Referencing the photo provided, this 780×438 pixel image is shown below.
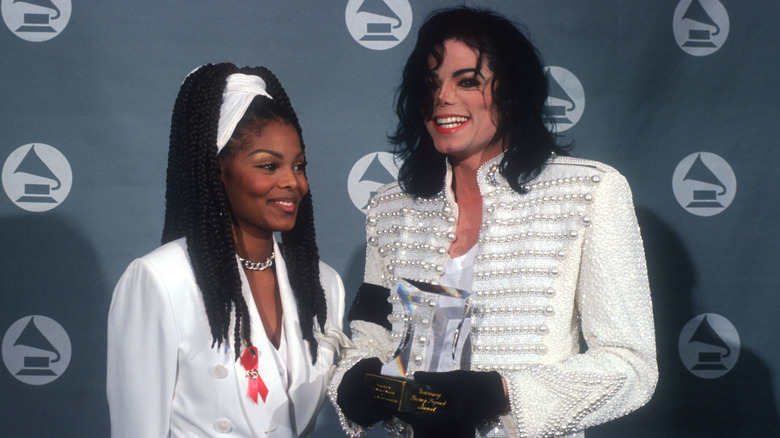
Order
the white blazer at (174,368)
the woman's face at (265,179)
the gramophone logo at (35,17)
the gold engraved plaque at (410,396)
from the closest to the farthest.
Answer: the gold engraved plaque at (410,396) → the white blazer at (174,368) → the woman's face at (265,179) → the gramophone logo at (35,17)

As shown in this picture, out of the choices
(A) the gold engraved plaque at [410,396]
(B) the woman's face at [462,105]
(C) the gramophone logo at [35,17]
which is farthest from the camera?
(C) the gramophone logo at [35,17]

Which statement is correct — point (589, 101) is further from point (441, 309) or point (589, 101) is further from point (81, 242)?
point (81, 242)

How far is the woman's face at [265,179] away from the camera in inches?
66.8

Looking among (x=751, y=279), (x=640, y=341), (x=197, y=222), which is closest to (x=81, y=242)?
(x=197, y=222)

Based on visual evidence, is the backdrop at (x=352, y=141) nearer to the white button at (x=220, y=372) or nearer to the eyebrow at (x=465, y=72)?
the eyebrow at (x=465, y=72)

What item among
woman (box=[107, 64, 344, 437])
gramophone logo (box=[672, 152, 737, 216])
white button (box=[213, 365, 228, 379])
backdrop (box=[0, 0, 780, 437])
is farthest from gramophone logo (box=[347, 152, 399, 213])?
white button (box=[213, 365, 228, 379])

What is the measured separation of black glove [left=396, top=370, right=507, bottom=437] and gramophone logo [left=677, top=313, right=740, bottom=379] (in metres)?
1.26

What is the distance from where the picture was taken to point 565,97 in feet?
8.40

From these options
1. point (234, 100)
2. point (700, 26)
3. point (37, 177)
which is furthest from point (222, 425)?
point (700, 26)

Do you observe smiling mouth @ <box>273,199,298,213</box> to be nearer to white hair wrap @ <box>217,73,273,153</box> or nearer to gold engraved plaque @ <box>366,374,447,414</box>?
white hair wrap @ <box>217,73,273,153</box>

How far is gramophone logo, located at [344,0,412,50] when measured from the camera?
256 centimetres

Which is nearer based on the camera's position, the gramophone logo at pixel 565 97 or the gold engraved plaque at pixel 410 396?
the gold engraved plaque at pixel 410 396

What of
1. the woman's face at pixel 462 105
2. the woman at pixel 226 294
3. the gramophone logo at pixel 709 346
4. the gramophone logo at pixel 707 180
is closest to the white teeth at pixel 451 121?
the woman's face at pixel 462 105

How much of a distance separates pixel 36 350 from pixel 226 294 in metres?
1.18
